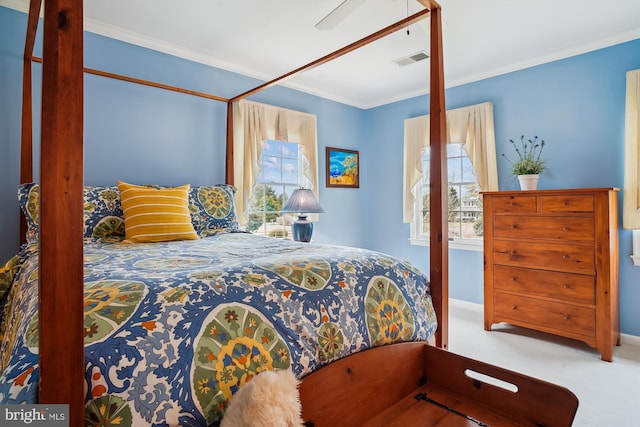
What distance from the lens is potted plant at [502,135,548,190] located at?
2.89 meters

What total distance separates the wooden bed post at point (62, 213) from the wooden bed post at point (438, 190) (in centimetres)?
141

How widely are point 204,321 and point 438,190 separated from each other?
47.6 inches

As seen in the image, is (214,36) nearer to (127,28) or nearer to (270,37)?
(270,37)

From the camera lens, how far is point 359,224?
446 cm

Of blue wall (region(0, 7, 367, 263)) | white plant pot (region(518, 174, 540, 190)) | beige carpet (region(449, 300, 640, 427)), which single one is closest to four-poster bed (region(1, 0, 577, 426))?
blue wall (region(0, 7, 367, 263))

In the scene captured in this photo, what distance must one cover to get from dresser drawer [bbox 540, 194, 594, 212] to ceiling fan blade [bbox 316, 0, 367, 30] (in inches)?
79.0

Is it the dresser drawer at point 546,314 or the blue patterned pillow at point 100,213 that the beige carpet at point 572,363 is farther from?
the blue patterned pillow at point 100,213

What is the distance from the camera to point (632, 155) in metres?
2.62

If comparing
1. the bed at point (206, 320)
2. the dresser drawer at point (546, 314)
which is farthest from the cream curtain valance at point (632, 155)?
the bed at point (206, 320)

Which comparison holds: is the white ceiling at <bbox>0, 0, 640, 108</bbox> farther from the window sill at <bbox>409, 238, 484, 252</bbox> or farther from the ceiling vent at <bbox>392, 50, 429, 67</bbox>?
the window sill at <bbox>409, 238, 484, 252</bbox>

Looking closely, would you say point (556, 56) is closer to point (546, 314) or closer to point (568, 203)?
point (568, 203)

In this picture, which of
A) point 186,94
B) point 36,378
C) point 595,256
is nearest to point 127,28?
point 186,94

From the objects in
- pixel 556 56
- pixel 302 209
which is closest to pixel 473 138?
pixel 556 56

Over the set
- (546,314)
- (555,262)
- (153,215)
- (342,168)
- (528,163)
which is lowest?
(546,314)
